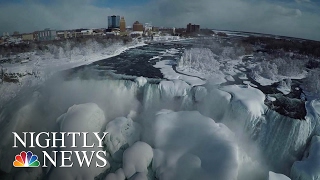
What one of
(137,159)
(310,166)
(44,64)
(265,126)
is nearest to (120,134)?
(137,159)

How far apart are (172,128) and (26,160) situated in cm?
275

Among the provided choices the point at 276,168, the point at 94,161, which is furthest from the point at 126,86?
the point at 276,168

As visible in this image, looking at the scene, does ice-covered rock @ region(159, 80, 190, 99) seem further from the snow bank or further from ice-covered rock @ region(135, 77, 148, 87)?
the snow bank

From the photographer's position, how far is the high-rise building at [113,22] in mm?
7904

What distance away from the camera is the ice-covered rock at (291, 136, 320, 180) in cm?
376

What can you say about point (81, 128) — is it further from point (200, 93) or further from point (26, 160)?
point (200, 93)

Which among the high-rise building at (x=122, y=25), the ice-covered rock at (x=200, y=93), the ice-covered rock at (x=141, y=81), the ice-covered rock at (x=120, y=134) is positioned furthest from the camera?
the high-rise building at (x=122, y=25)

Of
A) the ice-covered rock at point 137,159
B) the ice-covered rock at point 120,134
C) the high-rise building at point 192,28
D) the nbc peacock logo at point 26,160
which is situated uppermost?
the high-rise building at point 192,28

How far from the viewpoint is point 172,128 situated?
4.66 metres

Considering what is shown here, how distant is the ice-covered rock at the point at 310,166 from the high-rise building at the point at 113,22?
6.37m

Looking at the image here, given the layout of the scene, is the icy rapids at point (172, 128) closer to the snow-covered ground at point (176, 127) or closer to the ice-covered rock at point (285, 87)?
the snow-covered ground at point (176, 127)

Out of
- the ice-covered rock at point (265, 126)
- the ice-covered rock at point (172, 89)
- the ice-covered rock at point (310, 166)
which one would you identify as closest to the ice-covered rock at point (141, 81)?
the ice-covered rock at point (172, 89)

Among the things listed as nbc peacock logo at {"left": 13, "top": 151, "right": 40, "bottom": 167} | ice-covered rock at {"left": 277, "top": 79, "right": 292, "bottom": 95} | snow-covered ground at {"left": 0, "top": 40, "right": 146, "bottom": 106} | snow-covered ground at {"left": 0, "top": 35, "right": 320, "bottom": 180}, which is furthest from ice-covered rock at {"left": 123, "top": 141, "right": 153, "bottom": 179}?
ice-covered rock at {"left": 277, "top": 79, "right": 292, "bottom": 95}

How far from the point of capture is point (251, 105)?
4.83m
